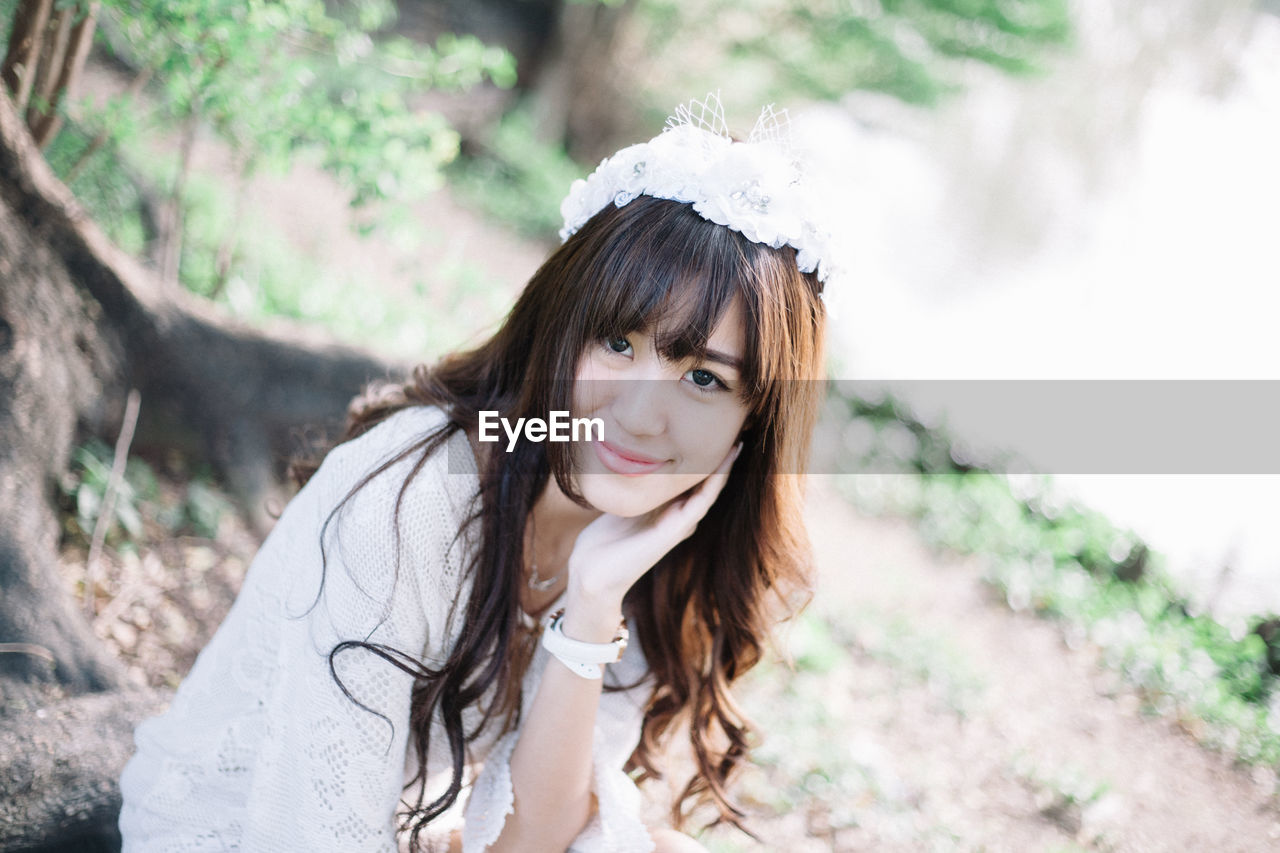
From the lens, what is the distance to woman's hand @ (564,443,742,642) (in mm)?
1693

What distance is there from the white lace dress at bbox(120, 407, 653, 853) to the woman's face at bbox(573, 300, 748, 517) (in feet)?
0.99

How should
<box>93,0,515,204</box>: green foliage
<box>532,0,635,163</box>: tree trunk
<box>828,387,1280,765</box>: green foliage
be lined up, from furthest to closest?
<box>532,0,635,163</box>: tree trunk
<box>828,387,1280,765</box>: green foliage
<box>93,0,515,204</box>: green foliage

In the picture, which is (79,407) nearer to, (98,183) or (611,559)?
(98,183)

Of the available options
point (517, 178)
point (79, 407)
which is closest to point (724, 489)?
point (79, 407)

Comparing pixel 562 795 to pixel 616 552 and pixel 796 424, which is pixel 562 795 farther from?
pixel 796 424

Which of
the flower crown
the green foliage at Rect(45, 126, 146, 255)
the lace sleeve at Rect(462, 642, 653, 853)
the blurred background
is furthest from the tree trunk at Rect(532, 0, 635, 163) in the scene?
the lace sleeve at Rect(462, 642, 653, 853)

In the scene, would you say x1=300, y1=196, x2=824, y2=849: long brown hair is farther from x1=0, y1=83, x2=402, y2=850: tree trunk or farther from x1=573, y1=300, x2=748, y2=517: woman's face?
x1=0, y1=83, x2=402, y2=850: tree trunk

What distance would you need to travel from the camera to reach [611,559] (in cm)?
169

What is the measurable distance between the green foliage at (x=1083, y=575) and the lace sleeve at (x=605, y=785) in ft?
11.4

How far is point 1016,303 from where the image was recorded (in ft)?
38.6

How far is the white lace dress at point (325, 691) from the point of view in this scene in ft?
5.07

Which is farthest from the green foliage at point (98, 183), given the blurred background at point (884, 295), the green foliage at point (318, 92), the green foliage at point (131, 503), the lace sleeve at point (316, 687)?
the lace sleeve at point (316, 687)

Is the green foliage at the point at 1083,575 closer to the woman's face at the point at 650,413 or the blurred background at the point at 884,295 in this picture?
the blurred background at the point at 884,295

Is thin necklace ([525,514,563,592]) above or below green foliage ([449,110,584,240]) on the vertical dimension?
below
